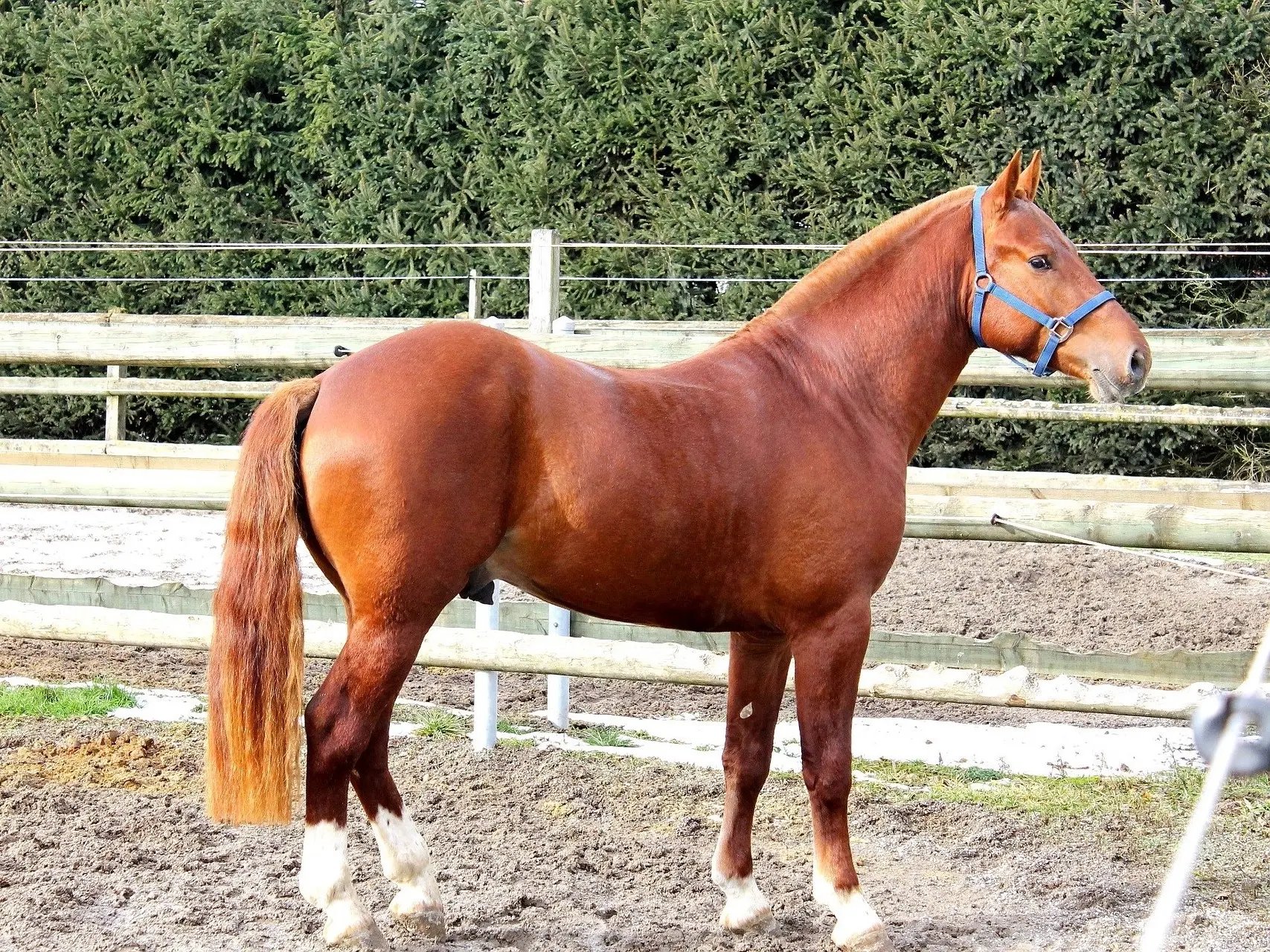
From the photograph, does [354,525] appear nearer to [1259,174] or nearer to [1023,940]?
[1023,940]

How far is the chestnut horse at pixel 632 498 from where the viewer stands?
2.92 m

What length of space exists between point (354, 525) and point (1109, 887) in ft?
7.83

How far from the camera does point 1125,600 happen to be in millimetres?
6707

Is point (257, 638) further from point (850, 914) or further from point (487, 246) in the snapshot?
point (487, 246)

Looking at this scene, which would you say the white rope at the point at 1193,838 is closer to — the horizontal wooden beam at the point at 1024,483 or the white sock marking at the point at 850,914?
the white sock marking at the point at 850,914

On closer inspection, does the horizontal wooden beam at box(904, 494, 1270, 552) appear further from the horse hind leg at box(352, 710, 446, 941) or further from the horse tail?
the horse tail

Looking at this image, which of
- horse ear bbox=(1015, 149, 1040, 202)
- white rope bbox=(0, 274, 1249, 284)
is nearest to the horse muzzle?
horse ear bbox=(1015, 149, 1040, 202)

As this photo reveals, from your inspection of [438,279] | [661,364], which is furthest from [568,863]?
[438,279]

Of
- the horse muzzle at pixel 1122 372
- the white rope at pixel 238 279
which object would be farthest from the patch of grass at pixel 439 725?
the white rope at pixel 238 279

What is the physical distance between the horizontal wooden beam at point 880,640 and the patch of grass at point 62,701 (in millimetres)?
360

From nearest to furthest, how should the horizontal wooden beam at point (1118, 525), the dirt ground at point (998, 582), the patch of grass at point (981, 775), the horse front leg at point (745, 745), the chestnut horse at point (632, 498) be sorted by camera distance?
1. the chestnut horse at point (632, 498)
2. the horse front leg at point (745, 745)
3. the horizontal wooden beam at point (1118, 525)
4. the patch of grass at point (981, 775)
5. the dirt ground at point (998, 582)

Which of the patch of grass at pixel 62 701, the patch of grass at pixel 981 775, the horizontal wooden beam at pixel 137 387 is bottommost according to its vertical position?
the patch of grass at pixel 62 701

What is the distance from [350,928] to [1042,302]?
91.2 inches

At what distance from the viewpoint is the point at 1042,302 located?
3213 mm
